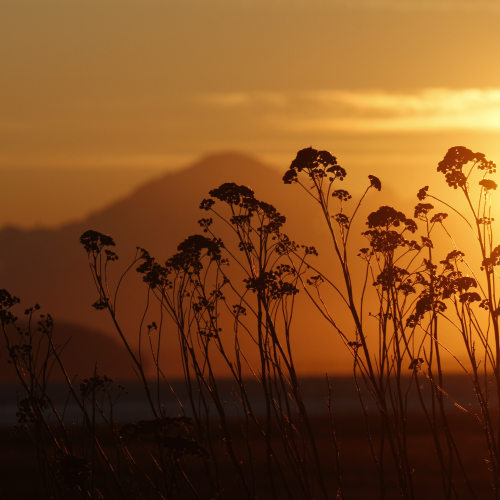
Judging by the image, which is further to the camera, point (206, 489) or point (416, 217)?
point (206, 489)

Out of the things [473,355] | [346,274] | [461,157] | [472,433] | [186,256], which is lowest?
[472,433]

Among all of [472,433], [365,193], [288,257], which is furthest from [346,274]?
[472,433]

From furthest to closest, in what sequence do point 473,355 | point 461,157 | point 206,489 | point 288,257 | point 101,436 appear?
point 101,436
point 206,489
point 288,257
point 461,157
point 473,355

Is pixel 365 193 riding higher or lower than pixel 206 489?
higher

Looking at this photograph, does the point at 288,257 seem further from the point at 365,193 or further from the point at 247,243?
the point at 365,193

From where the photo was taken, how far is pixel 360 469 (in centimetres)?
2072

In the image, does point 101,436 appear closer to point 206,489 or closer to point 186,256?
point 206,489

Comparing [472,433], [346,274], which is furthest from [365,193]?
[472,433]

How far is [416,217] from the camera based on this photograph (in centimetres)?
801

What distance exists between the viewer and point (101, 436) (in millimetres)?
32062

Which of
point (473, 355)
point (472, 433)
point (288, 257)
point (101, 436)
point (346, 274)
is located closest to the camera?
point (346, 274)

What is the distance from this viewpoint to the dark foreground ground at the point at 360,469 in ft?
58.3

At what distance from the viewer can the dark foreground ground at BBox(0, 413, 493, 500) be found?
17.8 m

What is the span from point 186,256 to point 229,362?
1.46 meters
